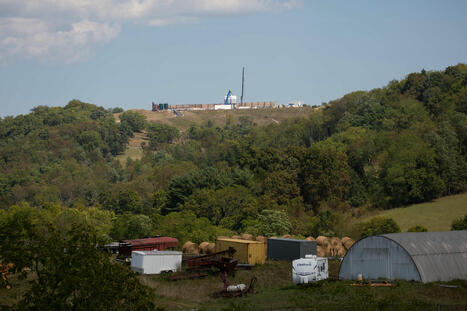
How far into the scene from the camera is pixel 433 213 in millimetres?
76625

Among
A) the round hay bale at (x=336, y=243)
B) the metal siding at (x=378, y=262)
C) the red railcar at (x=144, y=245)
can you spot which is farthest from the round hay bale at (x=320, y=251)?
the red railcar at (x=144, y=245)

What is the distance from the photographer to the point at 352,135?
11988cm

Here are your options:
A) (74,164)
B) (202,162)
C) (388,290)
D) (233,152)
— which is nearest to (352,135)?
(233,152)

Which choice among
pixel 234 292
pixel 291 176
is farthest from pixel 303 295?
pixel 291 176

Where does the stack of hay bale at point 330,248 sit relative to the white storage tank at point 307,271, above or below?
below

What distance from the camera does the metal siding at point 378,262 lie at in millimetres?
37938

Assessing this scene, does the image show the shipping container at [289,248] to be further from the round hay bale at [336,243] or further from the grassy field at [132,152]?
the grassy field at [132,152]

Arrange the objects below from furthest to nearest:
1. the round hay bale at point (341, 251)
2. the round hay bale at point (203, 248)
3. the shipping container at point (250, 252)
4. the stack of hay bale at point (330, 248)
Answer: the round hay bale at point (203, 248) < the round hay bale at point (341, 251) < the stack of hay bale at point (330, 248) < the shipping container at point (250, 252)

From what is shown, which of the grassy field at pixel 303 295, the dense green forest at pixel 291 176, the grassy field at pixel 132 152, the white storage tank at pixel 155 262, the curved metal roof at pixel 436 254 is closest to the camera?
the grassy field at pixel 303 295

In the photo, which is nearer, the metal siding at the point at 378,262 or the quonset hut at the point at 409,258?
the quonset hut at the point at 409,258

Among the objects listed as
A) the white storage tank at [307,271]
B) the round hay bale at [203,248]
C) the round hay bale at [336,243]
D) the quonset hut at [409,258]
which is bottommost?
the round hay bale at [203,248]

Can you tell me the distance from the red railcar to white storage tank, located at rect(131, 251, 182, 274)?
6682 mm

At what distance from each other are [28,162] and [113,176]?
93.4ft

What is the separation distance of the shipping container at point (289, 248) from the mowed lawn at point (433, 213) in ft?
80.4
